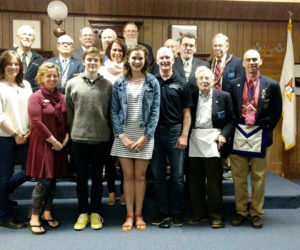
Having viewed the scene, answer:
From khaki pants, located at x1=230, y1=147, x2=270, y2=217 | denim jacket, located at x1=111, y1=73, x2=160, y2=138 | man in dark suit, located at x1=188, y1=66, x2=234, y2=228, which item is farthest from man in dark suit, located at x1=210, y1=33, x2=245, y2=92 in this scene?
denim jacket, located at x1=111, y1=73, x2=160, y2=138

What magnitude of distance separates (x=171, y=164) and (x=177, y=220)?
468 millimetres

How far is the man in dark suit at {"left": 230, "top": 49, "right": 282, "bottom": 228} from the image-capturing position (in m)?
2.80

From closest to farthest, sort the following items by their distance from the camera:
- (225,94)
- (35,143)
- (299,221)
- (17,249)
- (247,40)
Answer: (17,249) < (35,143) < (225,94) < (299,221) < (247,40)

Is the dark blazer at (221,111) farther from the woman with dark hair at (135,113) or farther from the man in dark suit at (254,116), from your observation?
the woman with dark hair at (135,113)

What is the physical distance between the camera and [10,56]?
267 cm

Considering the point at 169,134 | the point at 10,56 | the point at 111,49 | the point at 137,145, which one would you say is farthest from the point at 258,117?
the point at 10,56

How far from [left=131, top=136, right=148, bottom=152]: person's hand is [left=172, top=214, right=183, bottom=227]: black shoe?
0.67 meters

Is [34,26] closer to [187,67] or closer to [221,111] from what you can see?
[187,67]

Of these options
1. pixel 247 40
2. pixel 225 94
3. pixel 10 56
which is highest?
pixel 247 40

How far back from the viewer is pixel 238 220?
2.89m

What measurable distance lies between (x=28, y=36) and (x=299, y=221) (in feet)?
9.67

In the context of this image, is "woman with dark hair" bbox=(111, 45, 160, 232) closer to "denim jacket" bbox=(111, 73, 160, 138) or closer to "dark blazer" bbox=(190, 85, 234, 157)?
"denim jacket" bbox=(111, 73, 160, 138)

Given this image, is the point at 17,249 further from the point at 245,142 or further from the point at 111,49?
the point at 245,142

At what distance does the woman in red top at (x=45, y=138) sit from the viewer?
8.44ft
